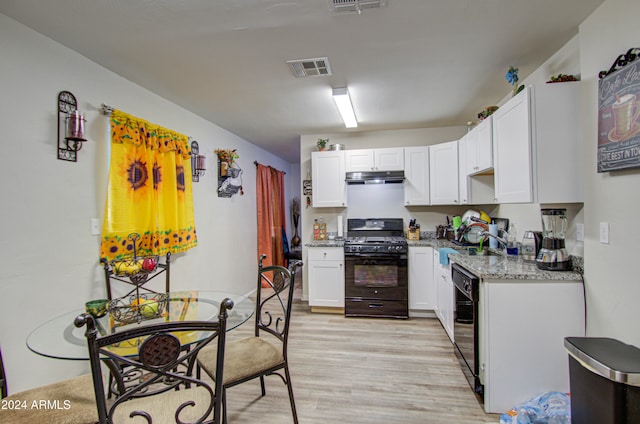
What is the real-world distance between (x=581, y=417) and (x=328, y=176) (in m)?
3.29

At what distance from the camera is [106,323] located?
1615 mm

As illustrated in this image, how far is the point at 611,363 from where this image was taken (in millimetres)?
1218

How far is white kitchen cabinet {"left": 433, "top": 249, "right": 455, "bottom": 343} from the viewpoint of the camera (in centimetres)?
275

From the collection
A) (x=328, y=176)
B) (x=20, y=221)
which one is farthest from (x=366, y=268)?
(x=20, y=221)

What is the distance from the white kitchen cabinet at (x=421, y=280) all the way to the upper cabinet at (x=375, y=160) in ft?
3.72

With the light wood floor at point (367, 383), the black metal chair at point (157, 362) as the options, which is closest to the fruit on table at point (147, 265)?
the black metal chair at point (157, 362)

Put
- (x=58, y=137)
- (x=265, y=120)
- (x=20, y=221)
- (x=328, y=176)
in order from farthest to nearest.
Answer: (x=328, y=176) < (x=265, y=120) < (x=58, y=137) < (x=20, y=221)

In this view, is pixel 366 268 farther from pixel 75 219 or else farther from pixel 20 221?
pixel 20 221

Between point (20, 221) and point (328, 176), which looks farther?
point (328, 176)

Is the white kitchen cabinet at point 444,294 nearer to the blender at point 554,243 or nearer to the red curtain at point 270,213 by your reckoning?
the blender at point 554,243

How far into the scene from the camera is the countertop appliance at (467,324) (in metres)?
2.05

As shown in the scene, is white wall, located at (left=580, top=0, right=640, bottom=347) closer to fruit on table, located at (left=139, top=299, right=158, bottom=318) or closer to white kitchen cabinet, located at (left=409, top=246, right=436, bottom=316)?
white kitchen cabinet, located at (left=409, top=246, right=436, bottom=316)

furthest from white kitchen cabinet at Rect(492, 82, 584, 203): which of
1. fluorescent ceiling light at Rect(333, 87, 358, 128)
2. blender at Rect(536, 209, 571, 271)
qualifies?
fluorescent ceiling light at Rect(333, 87, 358, 128)

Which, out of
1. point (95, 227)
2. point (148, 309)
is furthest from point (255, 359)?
point (95, 227)
